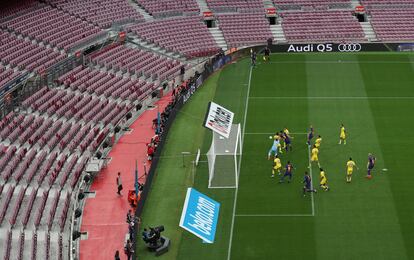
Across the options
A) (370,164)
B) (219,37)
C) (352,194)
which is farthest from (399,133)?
(219,37)

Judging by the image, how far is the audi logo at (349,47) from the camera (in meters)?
61.1

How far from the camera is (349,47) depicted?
61.3 m

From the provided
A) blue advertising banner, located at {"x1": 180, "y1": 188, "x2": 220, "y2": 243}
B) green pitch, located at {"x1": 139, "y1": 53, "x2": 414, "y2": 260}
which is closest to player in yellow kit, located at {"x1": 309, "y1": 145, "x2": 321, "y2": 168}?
green pitch, located at {"x1": 139, "y1": 53, "x2": 414, "y2": 260}

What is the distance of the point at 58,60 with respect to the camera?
2056 inches

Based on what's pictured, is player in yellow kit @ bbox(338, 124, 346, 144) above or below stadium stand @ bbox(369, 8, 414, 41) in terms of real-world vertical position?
below

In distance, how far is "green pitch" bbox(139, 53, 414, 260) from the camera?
3488 cm

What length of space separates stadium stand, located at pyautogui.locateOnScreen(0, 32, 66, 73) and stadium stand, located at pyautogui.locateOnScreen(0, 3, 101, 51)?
971 mm

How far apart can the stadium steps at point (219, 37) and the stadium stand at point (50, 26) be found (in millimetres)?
10959

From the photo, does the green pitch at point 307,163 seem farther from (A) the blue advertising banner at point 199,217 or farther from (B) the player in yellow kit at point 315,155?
(A) the blue advertising banner at point 199,217

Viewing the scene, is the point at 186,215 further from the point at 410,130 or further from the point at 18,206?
the point at 410,130

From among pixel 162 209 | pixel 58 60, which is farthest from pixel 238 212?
pixel 58 60

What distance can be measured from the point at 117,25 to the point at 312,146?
23.6 m

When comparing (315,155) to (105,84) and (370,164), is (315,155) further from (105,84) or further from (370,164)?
(105,84)

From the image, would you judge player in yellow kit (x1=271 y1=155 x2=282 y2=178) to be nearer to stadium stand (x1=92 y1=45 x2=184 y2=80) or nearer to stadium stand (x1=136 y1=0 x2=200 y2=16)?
stadium stand (x1=92 y1=45 x2=184 y2=80)
